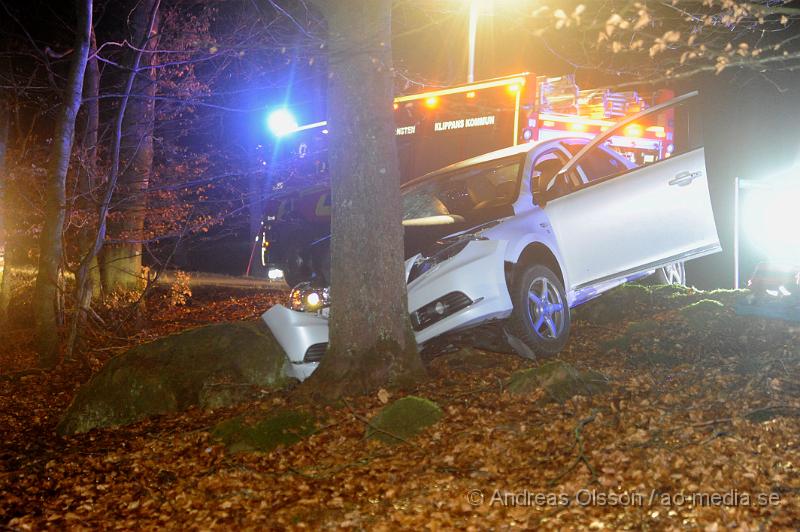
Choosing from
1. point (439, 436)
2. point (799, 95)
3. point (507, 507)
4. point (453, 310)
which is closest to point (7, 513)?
point (439, 436)

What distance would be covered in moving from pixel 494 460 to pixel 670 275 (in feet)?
18.3

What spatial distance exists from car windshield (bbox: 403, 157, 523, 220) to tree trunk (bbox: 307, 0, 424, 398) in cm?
162

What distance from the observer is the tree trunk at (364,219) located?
6.27m

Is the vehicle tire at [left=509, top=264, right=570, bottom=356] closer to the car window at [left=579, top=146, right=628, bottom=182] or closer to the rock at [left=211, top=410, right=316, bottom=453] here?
the car window at [left=579, top=146, right=628, bottom=182]

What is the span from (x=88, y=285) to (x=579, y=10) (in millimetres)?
6894

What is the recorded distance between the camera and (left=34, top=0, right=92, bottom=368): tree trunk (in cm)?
877

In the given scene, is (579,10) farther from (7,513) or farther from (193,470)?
(7,513)

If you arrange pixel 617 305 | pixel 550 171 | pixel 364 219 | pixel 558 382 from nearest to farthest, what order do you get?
pixel 558 382
pixel 364 219
pixel 550 171
pixel 617 305

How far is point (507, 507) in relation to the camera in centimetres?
401

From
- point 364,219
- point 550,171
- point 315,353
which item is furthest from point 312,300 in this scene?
point 550,171

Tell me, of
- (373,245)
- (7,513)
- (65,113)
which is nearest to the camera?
(7,513)

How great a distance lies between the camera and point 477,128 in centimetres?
1212

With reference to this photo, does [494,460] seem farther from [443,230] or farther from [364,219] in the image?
[443,230]

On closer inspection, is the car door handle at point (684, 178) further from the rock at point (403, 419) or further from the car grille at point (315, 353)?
the car grille at point (315, 353)
